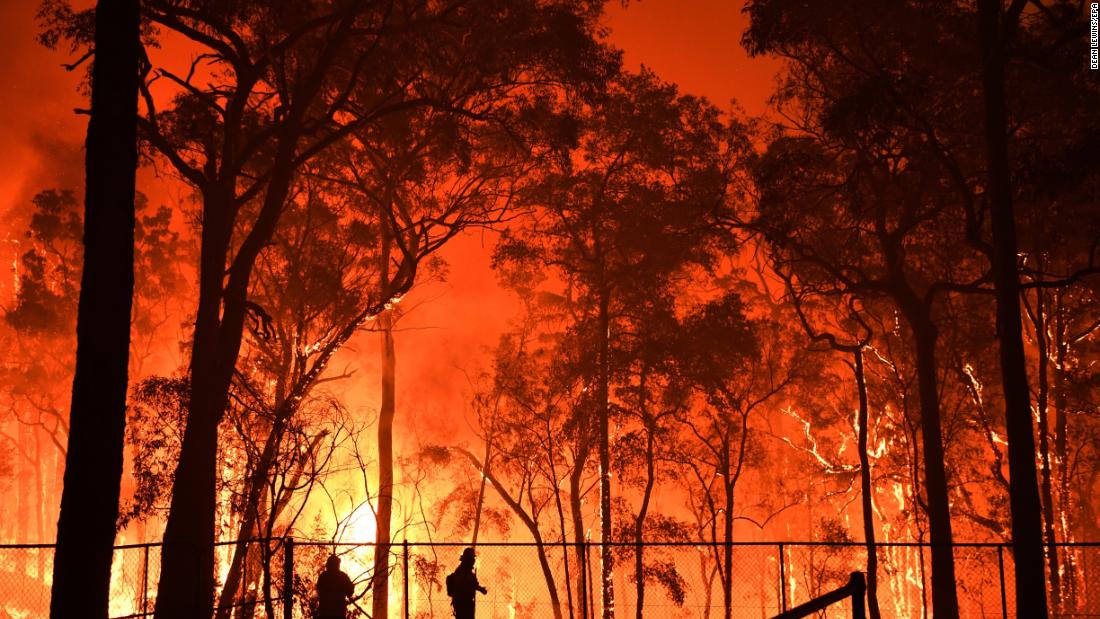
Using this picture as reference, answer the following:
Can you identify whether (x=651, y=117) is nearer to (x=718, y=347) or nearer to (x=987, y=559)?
(x=718, y=347)

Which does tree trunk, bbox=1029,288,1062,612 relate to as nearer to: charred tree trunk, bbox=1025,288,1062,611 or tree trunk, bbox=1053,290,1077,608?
charred tree trunk, bbox=1025,288,1062,611

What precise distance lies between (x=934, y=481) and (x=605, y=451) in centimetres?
915

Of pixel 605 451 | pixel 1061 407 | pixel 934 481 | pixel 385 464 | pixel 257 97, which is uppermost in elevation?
pixel 257 97

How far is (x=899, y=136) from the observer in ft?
58.4

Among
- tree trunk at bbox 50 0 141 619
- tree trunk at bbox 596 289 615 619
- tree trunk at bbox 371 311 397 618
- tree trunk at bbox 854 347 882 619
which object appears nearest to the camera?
tree trunk at bbox 50 0 141 619

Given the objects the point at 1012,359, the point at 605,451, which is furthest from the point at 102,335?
the point at 605,451

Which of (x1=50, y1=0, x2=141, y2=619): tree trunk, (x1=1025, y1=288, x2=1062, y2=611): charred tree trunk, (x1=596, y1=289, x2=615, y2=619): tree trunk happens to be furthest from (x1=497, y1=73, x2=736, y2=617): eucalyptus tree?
(x1=50, y1=0, x2=141, y2=619): tree trunk

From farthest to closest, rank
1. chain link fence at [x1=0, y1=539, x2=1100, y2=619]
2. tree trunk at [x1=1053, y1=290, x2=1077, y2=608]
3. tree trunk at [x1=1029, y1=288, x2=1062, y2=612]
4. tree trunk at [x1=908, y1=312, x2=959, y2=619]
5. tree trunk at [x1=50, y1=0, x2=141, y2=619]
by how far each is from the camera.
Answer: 1. chain link fence at [x1=0, y1=539, x2=1100, y2=619]
2. tree trunk at [x1=1053, y1=290, x2=1077, y2=608]
3. tree trunk at [x1=1029, y1=288, x2=1062, y2=612]
4. tree trunk at [x1=908, y1=312, x2=959, y2=619]
5. tree trunk at [x1=50, y1=0, x2=141, y2=619]

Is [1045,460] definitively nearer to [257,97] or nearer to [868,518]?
[868,518]

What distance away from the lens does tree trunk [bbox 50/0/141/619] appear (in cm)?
652

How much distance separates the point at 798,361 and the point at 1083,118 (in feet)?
51.4

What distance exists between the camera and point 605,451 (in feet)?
76.4

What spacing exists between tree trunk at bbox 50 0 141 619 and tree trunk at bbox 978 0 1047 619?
8695 mm

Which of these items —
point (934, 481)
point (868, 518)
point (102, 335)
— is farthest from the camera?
point (868, 518)
